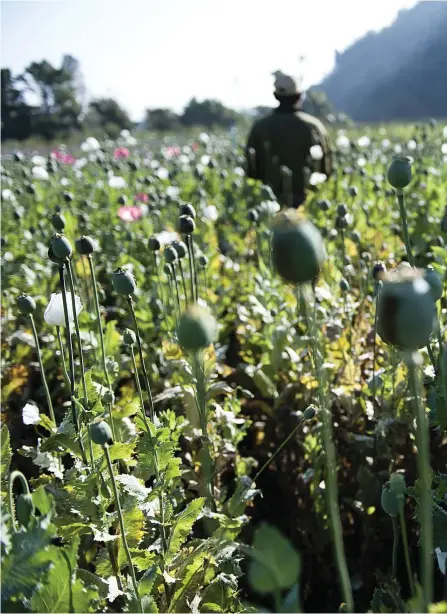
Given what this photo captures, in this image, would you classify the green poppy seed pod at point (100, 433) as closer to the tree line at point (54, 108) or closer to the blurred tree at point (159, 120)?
the tree line at point (54, 108)

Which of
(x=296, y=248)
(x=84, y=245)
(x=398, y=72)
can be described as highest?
(x=398, y=72)

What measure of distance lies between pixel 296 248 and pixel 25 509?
52 centimetres

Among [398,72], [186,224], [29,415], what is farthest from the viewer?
[398,72]

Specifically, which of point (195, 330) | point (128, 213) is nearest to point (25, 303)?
point (195, 330)

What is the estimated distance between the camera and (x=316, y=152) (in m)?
4.38

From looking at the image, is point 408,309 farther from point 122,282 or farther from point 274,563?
point 122,282

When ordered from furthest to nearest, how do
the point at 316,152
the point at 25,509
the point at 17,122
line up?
the point at 17,122
the point at 316,152
the point at 25,509

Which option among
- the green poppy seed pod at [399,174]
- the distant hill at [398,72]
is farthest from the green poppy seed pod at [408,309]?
the distant hill at [398,72]

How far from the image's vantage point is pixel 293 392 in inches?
86.9

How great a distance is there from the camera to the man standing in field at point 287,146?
445 centimetres

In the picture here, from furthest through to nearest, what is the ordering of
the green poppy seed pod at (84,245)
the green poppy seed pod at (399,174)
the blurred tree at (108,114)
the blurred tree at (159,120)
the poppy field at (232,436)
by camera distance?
the blurred tree at (159,120), the blurred tree at (108,114), the green poppy seed pod at (84,245), the green poppy seed pod at (399,174), the poppy field at (232,436)

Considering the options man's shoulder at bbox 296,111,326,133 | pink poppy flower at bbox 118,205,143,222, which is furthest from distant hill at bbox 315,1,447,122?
pink poppy flower at bbox 118,205,143,222

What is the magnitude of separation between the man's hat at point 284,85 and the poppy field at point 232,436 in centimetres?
137

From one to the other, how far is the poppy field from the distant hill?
3295 centimetres
